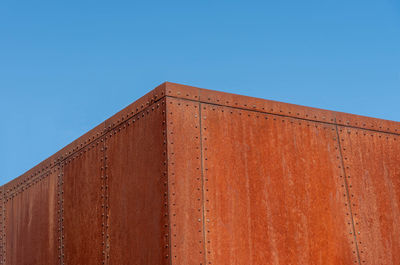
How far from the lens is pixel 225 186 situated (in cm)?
823

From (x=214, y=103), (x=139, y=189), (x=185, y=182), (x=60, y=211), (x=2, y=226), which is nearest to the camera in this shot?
(x=185, y=182)

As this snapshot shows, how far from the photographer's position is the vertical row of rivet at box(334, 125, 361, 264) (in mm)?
9188

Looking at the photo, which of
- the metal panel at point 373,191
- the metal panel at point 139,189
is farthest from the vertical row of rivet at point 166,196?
the metal panel at point 373,191

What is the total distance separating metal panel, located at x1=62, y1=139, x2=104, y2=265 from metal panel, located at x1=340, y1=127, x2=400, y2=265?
387 centimetres

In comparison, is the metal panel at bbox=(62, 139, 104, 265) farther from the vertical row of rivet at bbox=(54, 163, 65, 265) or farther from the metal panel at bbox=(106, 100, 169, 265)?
the metal panel at bbox=(106, 100, 169, 265)

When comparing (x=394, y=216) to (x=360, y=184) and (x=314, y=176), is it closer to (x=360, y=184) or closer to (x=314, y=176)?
(x=360, y=184)

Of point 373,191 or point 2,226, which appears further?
point 2,226

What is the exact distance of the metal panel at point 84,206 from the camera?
30.7 feet

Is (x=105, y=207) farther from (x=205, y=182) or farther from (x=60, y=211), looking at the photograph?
(x=205, y=182)

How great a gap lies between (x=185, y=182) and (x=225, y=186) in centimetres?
64

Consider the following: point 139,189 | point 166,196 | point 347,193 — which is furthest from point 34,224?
point 347,193

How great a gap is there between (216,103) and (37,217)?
4.68 metres

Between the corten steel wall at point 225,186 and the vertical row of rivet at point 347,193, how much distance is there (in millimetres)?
18

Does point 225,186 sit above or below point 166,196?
above
